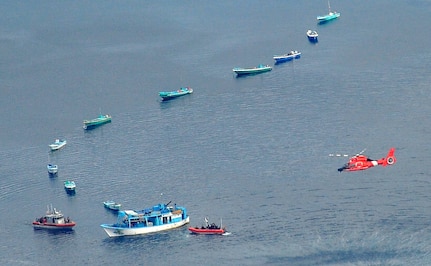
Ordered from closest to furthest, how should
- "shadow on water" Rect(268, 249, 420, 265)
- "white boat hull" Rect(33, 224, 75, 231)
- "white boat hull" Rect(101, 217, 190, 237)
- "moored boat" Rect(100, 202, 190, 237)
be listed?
"shadow on water" Rect(268, 249, 420, 265)
"white boat hull" Rect(101, 217, 190, 237)
"moored boat" Rect(100, 202, 190, 237)
"white boat hull" Rect(33, 224, 75, 231)

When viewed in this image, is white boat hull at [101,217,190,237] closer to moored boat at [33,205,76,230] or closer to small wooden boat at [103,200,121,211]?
small wooden boat at [103,200,121,211]

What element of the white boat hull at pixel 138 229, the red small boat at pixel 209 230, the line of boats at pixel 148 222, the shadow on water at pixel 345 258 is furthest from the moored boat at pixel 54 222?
the shadow on water at pixel 345 258

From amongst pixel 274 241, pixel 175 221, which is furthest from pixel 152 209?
pixel 274 241

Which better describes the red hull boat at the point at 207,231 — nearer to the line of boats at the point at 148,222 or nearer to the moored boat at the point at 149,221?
the line of boats at the point at 148,222

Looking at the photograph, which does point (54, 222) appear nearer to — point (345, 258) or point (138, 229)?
point (138, 229)

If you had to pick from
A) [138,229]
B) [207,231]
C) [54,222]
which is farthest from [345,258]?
[54,222]

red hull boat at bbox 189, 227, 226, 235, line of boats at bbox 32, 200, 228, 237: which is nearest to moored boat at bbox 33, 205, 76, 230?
line of boats at bbox 32, 200, 228, 237
